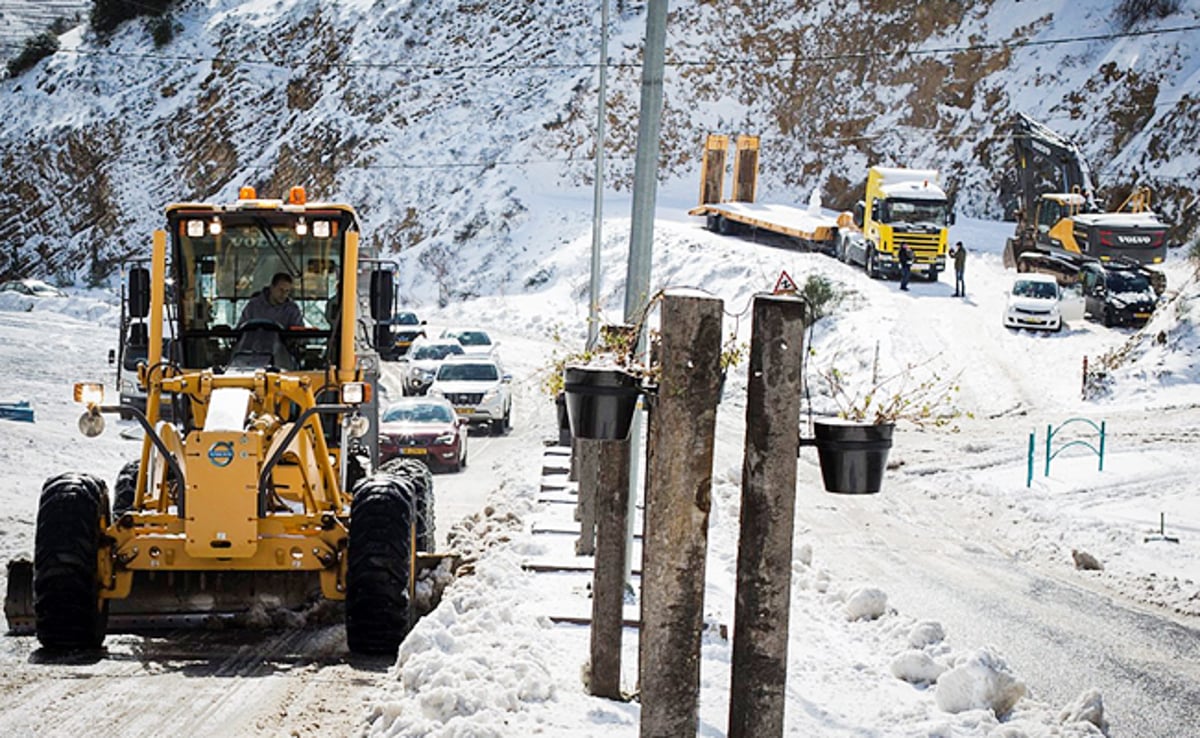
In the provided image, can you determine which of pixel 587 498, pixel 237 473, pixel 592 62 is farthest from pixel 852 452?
pixel 592 62

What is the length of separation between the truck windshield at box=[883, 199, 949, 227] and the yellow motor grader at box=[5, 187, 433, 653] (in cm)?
3506

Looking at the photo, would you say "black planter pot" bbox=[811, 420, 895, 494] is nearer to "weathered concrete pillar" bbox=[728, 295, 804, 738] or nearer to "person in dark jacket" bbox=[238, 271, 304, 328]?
"weathered concrete pillar" bbox=[728, 295, 804, 738]

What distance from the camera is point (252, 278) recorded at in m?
12.5

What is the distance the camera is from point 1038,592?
16.2 metres

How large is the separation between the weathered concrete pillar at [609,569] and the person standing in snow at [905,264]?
36.1 metres

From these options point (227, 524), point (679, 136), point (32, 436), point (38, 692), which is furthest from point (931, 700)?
point (679, 136)

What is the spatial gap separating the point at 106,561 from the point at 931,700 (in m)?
5.66

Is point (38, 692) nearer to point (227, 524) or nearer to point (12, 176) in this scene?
point (227, 524)

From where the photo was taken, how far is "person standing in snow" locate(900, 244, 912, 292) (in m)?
44.7

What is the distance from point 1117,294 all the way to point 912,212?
818 cm

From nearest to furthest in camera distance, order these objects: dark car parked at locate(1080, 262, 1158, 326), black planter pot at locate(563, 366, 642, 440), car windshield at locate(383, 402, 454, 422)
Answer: black planter pot at locate(563, 366, 642, 440) < car windshield at locate(383, 402, 454, 422) < dark car parked at locate(1080, 262, 1158, 326)

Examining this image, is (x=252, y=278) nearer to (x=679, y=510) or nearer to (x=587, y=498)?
(x=587, y=498)

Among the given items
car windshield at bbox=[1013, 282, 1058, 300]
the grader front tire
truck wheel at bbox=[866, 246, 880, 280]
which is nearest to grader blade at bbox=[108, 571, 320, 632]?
the grader front tire

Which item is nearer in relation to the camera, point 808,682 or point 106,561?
point 808,682
